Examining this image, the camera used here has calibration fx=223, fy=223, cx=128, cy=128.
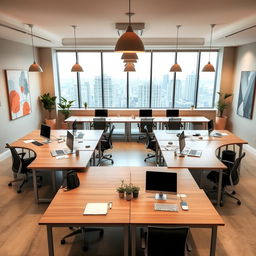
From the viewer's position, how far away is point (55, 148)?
16.2 feet

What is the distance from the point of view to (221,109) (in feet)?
29.0

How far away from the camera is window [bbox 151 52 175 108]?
9.44 m

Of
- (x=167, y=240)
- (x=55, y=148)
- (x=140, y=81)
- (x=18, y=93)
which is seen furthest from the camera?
(x=140, y=81)

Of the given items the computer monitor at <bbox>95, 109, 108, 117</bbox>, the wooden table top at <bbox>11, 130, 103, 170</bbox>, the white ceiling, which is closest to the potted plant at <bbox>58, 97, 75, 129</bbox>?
the computer monitor at <bbox>95, 109, 108, 117</bbox>

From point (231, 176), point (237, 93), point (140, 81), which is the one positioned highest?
point (140, 81)

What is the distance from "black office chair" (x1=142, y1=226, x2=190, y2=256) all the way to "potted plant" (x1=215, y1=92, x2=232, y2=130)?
7.42m

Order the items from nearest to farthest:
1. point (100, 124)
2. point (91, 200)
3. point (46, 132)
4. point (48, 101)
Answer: point (91, 200)
point (46, 132)
point (100, 124)
point (48, 101)

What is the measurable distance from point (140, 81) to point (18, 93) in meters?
4.86

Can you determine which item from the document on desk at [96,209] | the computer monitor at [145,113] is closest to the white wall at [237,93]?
the computer monitor at [145,113]

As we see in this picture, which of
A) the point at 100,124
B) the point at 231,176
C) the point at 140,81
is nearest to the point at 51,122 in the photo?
the point at 100,124

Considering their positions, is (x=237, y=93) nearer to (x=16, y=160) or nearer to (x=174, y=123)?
(x=174, y=123)

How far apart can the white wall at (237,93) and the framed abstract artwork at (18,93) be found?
24.7ft

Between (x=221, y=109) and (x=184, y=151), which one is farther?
(x=221, y=109)

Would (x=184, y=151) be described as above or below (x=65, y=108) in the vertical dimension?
below
